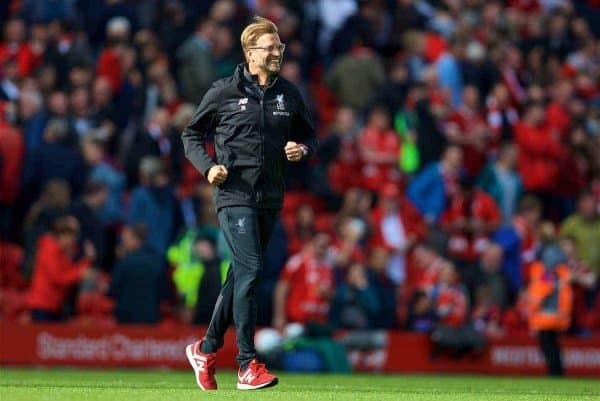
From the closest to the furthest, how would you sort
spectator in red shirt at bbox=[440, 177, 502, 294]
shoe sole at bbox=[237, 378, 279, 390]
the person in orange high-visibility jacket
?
shoe sole at bbox=[237, 378, 279, 390], the person in orange high-visibility jacket, spectator in red shirt at bbox=[440, 177, 502, 294]

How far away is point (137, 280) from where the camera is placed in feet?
62.1

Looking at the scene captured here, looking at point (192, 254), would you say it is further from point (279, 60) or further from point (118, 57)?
point (279, 60)

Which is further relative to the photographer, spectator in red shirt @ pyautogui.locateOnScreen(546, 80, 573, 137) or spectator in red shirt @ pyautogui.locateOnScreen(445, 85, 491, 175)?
spectator in red shirt @ pyautogui.locateOnScreen(546, 80, 573, 137)

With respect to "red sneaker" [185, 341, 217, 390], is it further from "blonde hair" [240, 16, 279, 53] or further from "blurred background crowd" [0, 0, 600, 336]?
"blurred background crowd" [0, 0, 600, 336]

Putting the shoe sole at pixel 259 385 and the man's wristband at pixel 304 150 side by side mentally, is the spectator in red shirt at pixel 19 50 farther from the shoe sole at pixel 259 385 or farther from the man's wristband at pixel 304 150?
the shoe sole at pixel 259 385

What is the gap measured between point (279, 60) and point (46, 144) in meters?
8.87

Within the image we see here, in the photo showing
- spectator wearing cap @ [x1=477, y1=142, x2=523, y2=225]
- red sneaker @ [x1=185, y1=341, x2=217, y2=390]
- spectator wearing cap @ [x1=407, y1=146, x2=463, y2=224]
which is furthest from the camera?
spectator wearing cap @ [x1=477, y1=142, x2=523, y2=225]

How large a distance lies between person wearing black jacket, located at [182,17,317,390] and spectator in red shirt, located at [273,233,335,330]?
8.09 metres

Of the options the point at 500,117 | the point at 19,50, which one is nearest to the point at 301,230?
the point at 19,50

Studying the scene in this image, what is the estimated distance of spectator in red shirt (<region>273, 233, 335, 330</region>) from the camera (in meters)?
19.5

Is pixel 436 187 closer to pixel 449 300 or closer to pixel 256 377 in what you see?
pixel 449 300

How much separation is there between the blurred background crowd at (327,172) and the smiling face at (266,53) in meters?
7.69

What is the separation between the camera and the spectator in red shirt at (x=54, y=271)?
18.4 metres

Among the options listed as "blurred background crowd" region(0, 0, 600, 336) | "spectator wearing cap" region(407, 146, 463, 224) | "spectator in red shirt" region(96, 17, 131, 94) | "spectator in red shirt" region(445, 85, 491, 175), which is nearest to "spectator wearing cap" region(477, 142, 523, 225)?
"blurred background crowd" region(0, 0, 600, 336)
